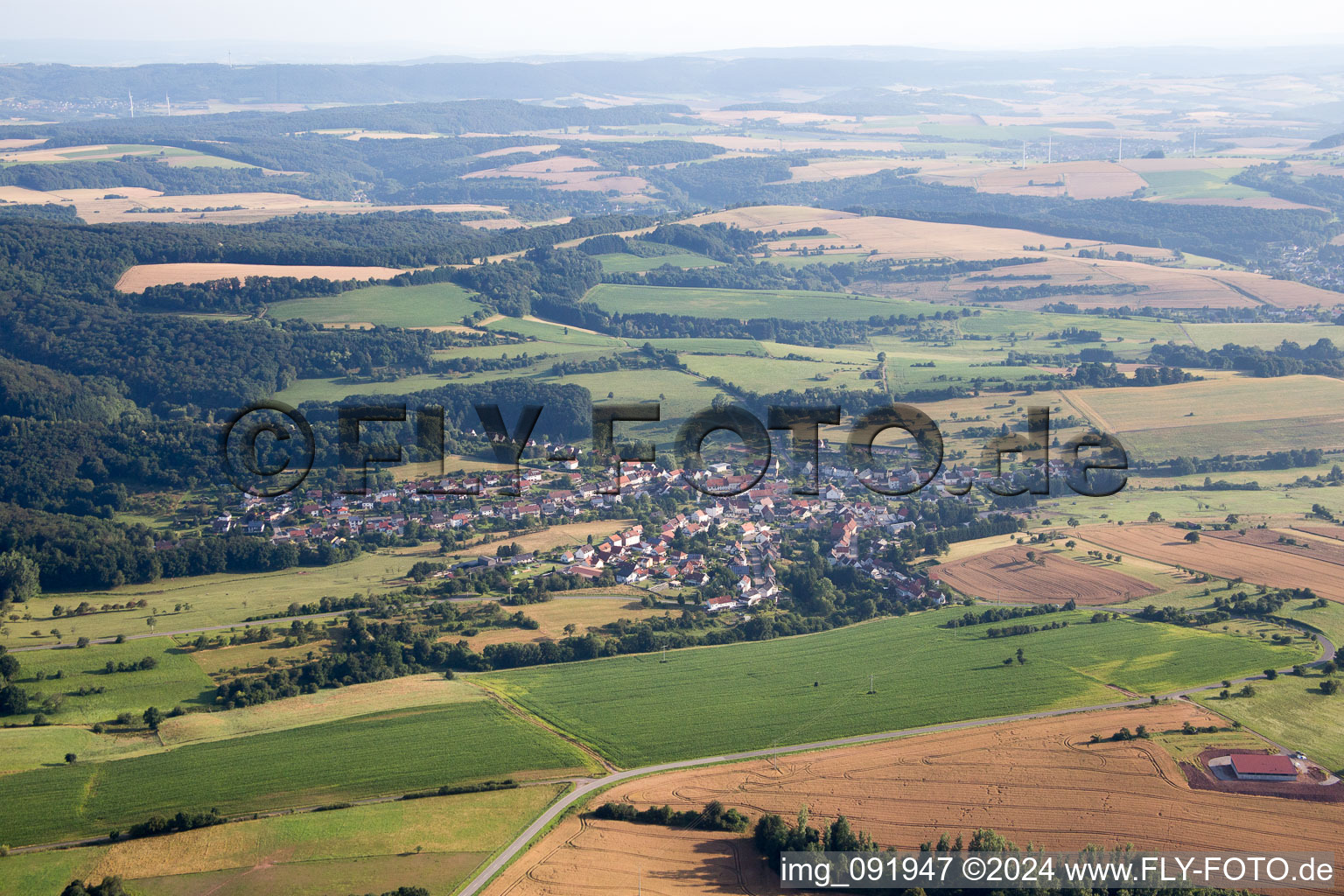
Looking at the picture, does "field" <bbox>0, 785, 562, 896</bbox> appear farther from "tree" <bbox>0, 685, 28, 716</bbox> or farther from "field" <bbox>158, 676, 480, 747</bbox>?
"tree" <bbox>0, 685, 28, 716</bbox>

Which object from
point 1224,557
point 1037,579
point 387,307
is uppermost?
point 387,307

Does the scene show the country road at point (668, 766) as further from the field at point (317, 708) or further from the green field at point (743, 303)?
the green field at point (743, 303)

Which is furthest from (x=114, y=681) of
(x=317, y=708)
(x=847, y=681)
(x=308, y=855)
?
(x=847, y=681)

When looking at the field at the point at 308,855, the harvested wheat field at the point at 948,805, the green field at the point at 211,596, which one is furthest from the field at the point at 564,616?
the field at the point at 308,855

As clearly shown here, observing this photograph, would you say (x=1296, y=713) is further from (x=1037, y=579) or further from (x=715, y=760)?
(x=715, y=760)

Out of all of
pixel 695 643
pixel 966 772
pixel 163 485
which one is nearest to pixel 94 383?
pixel 163 485
